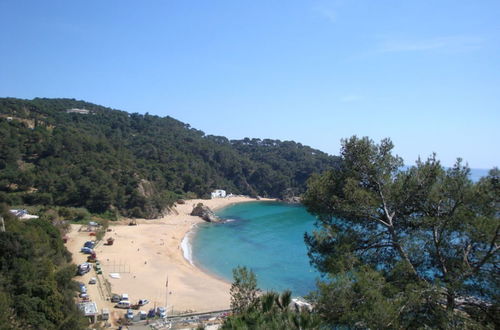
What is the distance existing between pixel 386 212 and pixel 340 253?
4.14 ft

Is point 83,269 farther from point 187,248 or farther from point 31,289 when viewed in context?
point 187,248

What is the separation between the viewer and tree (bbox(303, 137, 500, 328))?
18.3 ft

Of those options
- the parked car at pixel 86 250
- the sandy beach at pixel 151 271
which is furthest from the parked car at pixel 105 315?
the parked car at pixel 86 250

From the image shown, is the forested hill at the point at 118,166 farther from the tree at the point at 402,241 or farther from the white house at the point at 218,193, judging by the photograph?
the white house at the point at 218,193

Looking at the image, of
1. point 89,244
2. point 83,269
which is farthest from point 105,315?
point 89,244

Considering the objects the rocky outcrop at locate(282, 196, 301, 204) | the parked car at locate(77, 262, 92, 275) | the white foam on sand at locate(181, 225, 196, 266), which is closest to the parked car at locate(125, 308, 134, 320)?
the parked car at locate(77, 262, 92, 275)

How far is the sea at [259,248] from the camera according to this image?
30.4m

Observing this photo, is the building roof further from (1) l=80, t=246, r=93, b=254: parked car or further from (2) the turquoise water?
(1) l=80, t=246, r=93, b=254: parked car

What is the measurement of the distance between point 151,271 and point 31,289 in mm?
14787

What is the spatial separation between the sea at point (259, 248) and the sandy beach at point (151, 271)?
2040 millimetres

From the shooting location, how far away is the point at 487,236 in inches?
229

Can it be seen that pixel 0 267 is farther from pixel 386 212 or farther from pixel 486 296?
pixel 486 296

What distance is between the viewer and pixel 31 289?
15859 millimetres

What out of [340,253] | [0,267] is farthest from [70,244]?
[340,253]
